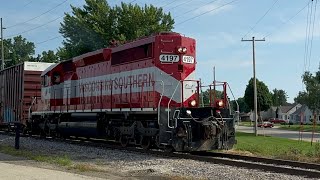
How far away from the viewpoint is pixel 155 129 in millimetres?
15594

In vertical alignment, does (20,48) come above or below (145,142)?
above

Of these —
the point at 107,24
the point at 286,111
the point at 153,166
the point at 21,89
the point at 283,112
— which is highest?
the point at 107,24

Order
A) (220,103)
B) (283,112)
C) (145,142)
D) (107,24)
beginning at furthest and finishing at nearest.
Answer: (283,112)
(107,24)
(145,142)
(220,103)

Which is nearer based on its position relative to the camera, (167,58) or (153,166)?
(153,166)

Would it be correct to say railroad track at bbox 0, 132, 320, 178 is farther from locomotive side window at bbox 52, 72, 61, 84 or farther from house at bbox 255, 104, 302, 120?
house at bbox 255, 104, 302, 120

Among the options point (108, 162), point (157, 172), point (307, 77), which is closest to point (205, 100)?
point (108, 162)

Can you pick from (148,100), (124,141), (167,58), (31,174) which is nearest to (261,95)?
(124,141)

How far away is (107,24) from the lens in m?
39.3

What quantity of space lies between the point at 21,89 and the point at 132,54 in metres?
11.9

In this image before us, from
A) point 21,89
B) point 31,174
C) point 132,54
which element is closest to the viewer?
point 31,174

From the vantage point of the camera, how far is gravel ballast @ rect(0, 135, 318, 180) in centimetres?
1112

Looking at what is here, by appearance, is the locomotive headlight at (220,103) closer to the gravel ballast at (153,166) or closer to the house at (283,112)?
the gravel ballast at (153,166)

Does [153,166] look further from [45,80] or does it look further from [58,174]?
[45,80]

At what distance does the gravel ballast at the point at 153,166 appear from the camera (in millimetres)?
11124
